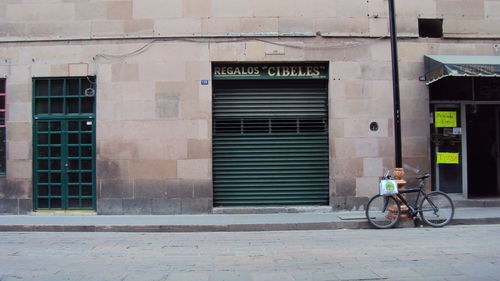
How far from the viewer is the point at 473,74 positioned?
9570mm

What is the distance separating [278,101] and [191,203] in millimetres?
3571

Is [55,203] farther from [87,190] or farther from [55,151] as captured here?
[55,151]

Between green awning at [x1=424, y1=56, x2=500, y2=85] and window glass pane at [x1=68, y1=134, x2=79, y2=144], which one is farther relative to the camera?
window glass pane at [x1=68, y1=134, x2=79, y2=144]

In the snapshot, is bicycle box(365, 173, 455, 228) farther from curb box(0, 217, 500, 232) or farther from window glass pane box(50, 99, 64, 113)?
window glass pane box(50, 99, 64, 113)

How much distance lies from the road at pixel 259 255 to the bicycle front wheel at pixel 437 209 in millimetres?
237

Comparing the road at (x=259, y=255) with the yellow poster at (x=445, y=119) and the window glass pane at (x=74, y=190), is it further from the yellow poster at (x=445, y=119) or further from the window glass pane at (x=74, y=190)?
the yellow poster at (x=445, y=119)

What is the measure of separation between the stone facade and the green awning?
1.69 ft

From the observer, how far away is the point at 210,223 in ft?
30.5

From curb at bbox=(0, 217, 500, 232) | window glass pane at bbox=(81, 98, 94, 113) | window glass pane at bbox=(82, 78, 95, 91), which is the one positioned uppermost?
window glass pane at bbox=(82, 78, 95, 91)

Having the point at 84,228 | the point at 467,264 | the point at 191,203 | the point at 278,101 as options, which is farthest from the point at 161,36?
the point at 467,264

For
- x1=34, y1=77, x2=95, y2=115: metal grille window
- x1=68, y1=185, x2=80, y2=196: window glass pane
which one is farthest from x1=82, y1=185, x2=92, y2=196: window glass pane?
x1=34, y1=77, x2=95, y2=115: metal grille window

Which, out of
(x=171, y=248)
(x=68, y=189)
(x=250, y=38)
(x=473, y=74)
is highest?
(x=250, y=38)

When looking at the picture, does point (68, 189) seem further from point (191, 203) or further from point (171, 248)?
point (171, 248)

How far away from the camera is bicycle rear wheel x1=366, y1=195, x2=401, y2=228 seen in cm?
896
